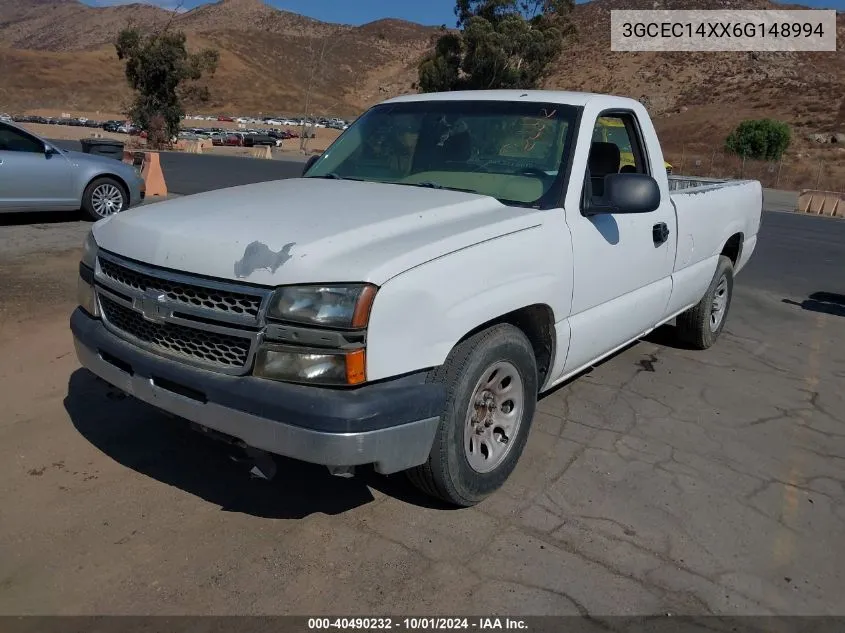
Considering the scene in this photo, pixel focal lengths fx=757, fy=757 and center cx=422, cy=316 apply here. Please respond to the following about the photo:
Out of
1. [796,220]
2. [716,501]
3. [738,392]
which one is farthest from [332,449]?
[796,220]

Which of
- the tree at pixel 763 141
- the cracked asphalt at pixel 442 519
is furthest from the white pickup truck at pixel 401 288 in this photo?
the tree at pixel 763 141

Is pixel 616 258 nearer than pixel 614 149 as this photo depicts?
Yes

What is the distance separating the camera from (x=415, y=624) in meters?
2.80

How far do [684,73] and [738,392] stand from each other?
270 ft

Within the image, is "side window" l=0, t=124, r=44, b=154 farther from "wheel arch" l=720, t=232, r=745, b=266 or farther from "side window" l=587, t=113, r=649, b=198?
"wheel arch" l=720, t=232, r=745, b=266

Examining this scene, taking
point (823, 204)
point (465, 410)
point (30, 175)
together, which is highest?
point (30, 175)

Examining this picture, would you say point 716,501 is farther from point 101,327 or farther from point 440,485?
point 101,327

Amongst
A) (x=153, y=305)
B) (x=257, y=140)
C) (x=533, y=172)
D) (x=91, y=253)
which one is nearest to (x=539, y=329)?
(x=533, y=172)

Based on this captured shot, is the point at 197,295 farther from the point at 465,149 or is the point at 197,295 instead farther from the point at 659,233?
the point at 659,233

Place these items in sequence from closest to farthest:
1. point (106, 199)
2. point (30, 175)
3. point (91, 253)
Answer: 1. point (91, 253)
2. point (30, 175)
3. point (106, 199)

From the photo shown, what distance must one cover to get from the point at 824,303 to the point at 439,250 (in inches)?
292

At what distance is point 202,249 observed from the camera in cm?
303

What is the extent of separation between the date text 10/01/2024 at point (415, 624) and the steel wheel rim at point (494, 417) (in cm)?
75

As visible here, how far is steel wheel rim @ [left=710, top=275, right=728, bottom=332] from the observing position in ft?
21.0
